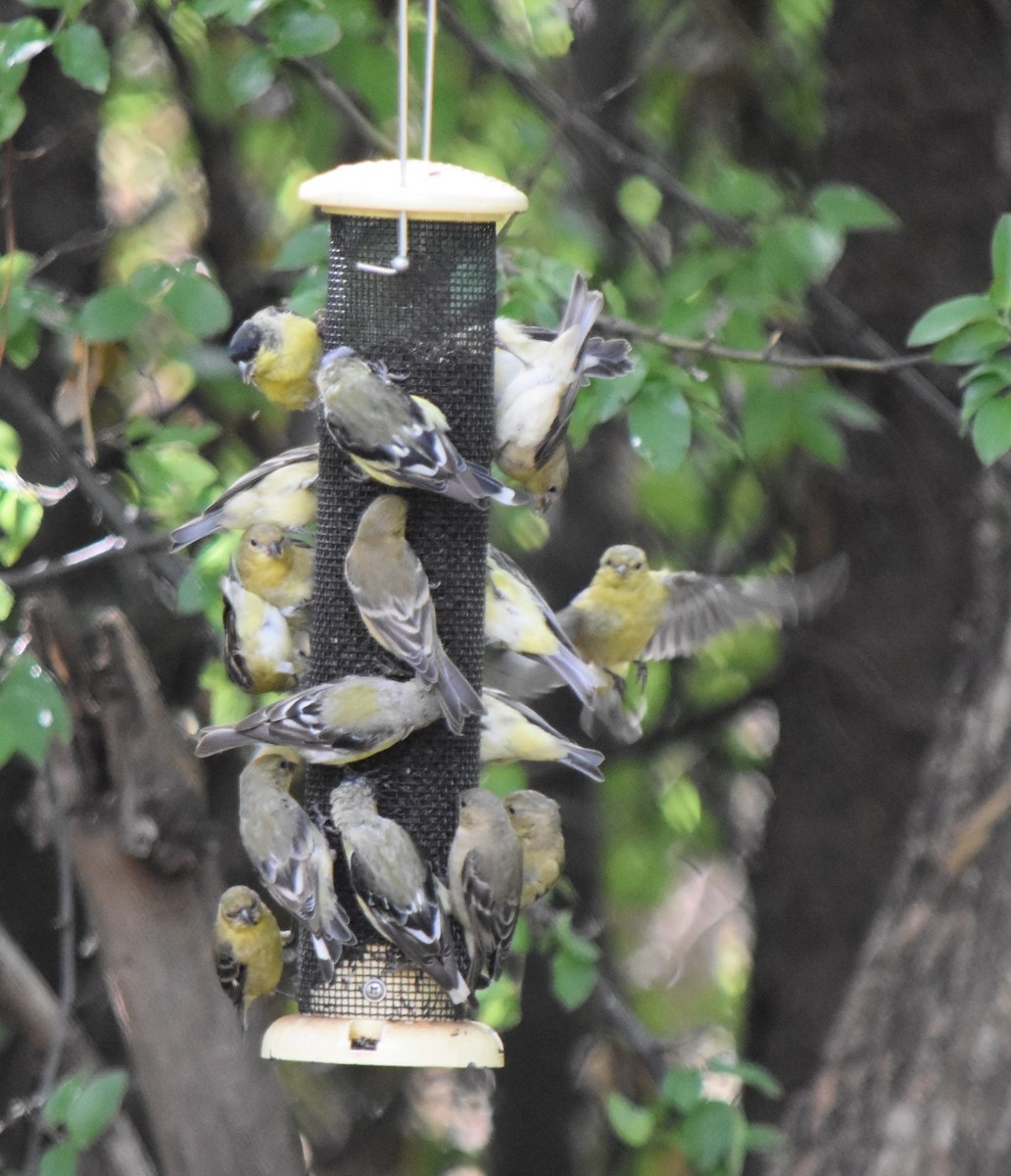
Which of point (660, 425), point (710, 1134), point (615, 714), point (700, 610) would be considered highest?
point (660, 425)

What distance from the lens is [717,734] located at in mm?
6879

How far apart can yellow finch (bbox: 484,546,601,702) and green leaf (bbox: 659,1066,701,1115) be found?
1271 millimetres

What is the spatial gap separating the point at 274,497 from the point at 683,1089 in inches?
76.0

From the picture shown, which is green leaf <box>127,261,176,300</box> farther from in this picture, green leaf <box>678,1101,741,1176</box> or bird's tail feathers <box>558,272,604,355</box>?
green leaf <box>678,1101,741,1176</box>

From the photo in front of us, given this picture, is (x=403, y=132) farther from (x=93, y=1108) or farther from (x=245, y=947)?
(x=93, y=1108)

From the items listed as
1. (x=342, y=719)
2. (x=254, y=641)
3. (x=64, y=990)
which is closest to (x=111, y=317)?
(x=254, y=641)

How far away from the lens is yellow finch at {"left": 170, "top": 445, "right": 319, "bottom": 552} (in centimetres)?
397

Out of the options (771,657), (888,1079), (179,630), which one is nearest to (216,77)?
(179,630)

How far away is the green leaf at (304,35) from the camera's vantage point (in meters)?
3.91

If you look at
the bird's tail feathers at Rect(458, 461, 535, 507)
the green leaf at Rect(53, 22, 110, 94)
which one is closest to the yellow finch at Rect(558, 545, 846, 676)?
the bird's tail feathers at Rect(458, 461, 535, 507)

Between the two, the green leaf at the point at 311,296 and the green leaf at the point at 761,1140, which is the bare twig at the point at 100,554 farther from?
the green leaf at the point at 761,1140

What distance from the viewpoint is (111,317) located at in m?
4.12

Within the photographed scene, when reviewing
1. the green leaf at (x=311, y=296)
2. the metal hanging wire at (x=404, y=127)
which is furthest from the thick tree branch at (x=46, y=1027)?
the metal hanging wire at (x=404, y=127)

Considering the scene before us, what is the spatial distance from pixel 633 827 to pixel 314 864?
3.38 metres
